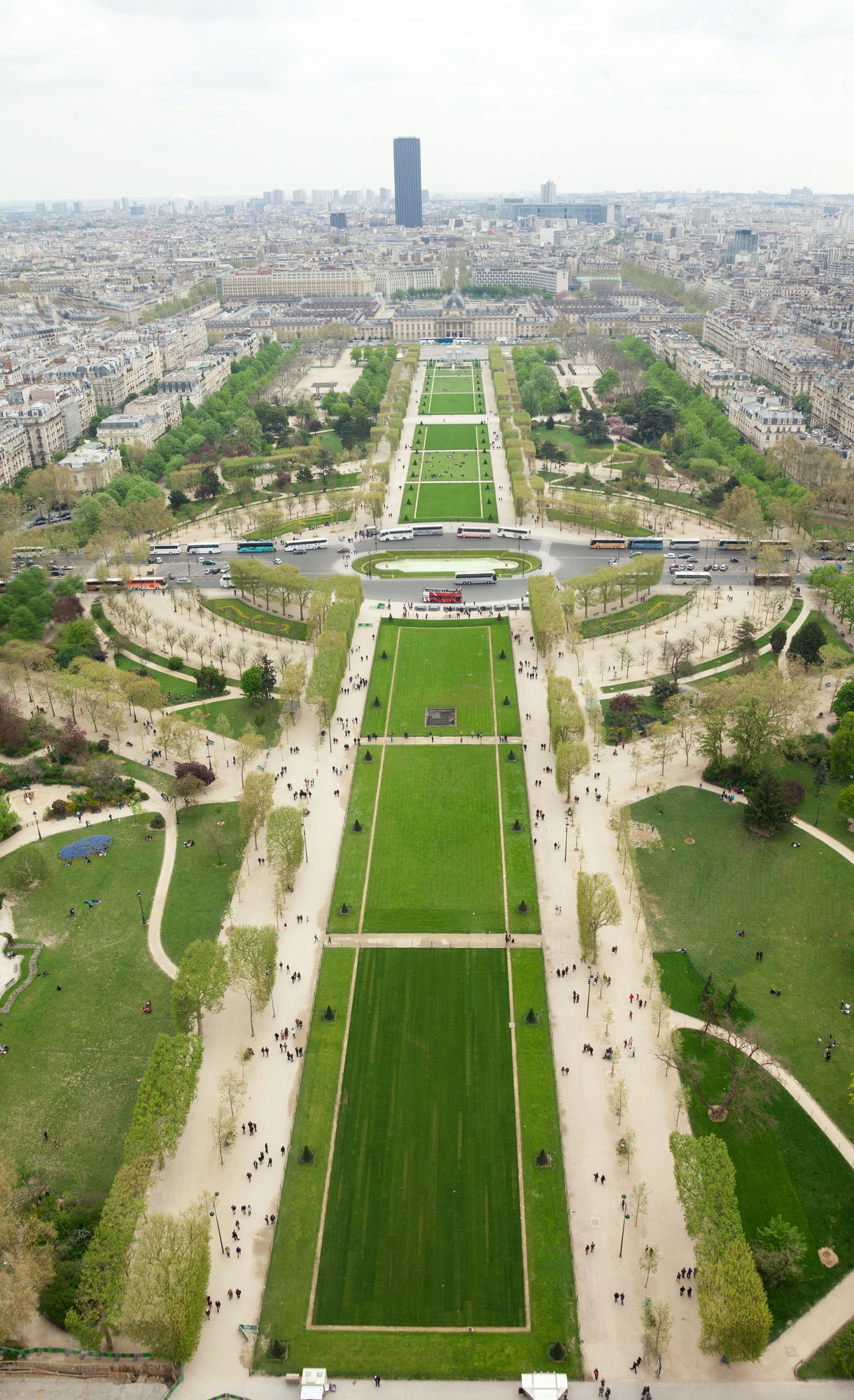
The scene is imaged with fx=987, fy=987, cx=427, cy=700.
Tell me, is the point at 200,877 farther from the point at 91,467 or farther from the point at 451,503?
the point at 91,467

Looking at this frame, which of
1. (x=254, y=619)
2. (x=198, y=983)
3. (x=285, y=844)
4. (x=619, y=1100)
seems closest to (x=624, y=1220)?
(x=619, y=1100)

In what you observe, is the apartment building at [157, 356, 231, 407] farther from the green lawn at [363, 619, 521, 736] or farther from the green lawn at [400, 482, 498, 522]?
the green lawn at [363, 619, 521, 736]

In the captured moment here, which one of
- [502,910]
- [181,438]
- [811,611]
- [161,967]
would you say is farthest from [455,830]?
[181,438]

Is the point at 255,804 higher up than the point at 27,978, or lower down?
higher up

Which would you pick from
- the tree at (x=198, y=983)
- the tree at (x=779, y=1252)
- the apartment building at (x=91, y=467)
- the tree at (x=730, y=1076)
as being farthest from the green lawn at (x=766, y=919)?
the apartment building at (x=91, y=467)

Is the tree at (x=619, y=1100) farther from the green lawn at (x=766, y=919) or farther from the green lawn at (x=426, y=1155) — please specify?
the green lawn at (x=766, y=919)

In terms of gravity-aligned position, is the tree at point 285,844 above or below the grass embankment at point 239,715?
above
